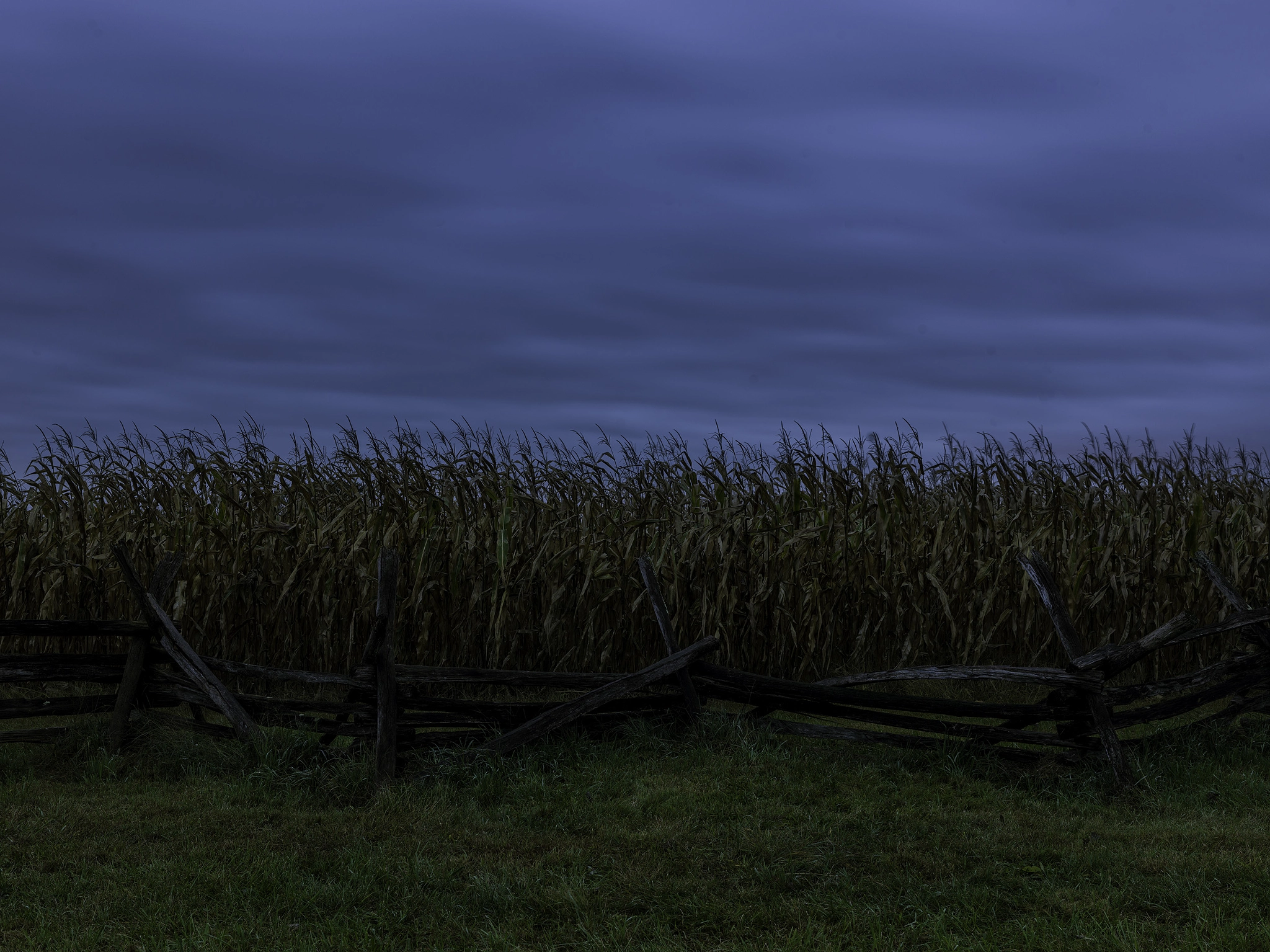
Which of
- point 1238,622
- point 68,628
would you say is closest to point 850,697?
point 1238,622

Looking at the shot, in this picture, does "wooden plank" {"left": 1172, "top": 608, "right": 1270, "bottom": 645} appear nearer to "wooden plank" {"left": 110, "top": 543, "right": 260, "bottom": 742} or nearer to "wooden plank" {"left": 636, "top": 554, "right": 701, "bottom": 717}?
"wooden plank" {"left": 636, "top": 554, "right": 701, "bottom": 717}

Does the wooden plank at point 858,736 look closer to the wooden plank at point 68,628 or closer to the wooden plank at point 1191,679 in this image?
the wooden plank at point 1191,679

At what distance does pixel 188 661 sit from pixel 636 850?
12.4ft

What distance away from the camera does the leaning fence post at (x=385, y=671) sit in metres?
6.57

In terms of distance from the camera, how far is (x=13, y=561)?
401 inches

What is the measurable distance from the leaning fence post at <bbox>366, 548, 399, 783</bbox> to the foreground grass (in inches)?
7.2

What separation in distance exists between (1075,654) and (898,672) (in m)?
1.29

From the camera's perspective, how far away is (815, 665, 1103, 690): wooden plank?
6879 mm

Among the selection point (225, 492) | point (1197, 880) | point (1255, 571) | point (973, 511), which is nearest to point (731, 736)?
point (1197, 880)

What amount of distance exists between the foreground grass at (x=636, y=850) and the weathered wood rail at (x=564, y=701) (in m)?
0.22

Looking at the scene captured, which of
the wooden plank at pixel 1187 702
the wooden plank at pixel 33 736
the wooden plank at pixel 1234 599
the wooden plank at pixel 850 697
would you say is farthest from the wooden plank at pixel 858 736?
the wooden plank at pixel 33 736

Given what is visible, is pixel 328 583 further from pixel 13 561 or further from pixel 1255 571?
pixel 1255 571

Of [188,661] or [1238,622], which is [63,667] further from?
[1238,622]

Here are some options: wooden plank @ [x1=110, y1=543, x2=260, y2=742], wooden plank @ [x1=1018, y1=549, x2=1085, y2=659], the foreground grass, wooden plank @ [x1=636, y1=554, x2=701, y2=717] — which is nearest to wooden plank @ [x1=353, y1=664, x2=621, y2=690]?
the foreground grass
